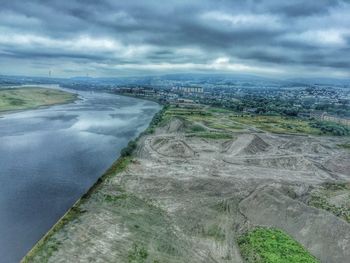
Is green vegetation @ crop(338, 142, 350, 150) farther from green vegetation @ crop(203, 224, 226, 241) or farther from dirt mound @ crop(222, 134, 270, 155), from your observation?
green vegetation @ crop(203, 224, 226, 241)

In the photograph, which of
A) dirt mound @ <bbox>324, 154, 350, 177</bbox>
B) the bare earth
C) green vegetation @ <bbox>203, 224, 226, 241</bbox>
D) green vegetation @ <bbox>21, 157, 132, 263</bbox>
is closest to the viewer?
green vegetation @ <bbox>21, 157, 132, 263</bbox>

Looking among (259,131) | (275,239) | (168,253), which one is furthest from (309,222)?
(259,131)

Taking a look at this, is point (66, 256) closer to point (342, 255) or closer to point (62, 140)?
point (342, 255)

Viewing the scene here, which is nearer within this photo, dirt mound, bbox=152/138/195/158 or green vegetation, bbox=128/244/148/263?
green vegetation, bbox=128/244/148/263

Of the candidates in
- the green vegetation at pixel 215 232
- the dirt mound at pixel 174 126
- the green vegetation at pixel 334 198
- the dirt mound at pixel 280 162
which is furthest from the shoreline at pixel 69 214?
the dirt mound at pixel 174 126

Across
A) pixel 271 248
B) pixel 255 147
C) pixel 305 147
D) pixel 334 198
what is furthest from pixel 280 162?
pixel 271 248

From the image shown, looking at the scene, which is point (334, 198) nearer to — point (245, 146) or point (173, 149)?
point (245, 146)

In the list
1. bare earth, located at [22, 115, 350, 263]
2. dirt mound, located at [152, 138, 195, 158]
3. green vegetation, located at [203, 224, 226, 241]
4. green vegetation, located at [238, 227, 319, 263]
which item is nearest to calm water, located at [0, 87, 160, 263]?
bare earth, located at [22, 115, 350, 263]
